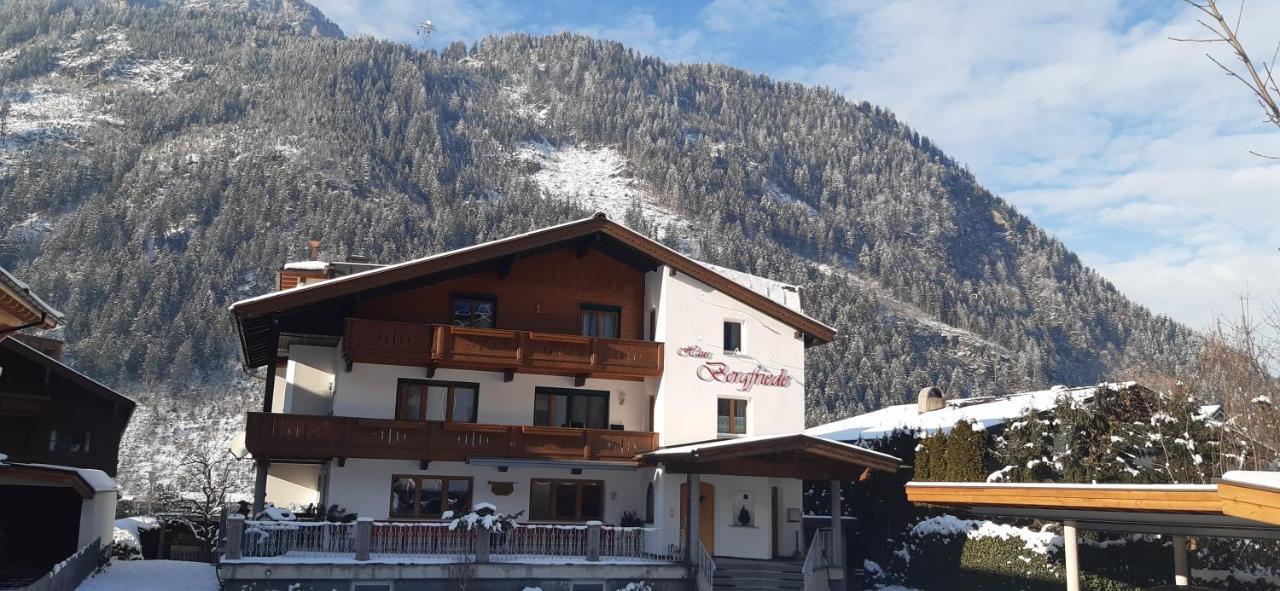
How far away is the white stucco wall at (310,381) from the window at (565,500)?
775cm

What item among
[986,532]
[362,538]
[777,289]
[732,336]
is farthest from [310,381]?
[986,532]

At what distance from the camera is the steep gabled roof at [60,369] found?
111 feet

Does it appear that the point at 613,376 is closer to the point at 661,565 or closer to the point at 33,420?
the point at 661,565

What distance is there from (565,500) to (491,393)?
413cm

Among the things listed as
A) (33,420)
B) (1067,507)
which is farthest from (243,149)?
(1067,507)

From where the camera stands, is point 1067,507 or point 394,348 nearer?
point 1067,507

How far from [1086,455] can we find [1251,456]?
4.48m

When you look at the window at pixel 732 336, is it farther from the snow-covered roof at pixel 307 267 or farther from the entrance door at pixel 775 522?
the snow-covered roof at pixel 307 267

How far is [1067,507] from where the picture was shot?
17859mm

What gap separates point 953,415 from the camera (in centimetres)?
4088

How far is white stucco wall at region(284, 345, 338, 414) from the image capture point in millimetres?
34719

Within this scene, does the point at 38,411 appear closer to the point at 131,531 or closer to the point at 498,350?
the point at 131,531

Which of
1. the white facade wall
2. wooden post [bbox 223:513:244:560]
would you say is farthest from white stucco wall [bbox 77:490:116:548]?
wooden post [bbox 223:513:244:560]

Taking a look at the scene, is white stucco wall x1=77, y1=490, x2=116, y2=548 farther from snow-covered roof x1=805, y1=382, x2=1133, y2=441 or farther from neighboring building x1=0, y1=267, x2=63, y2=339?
snow-covered roof x1=805, y1=382, x2=1133, y2=441
